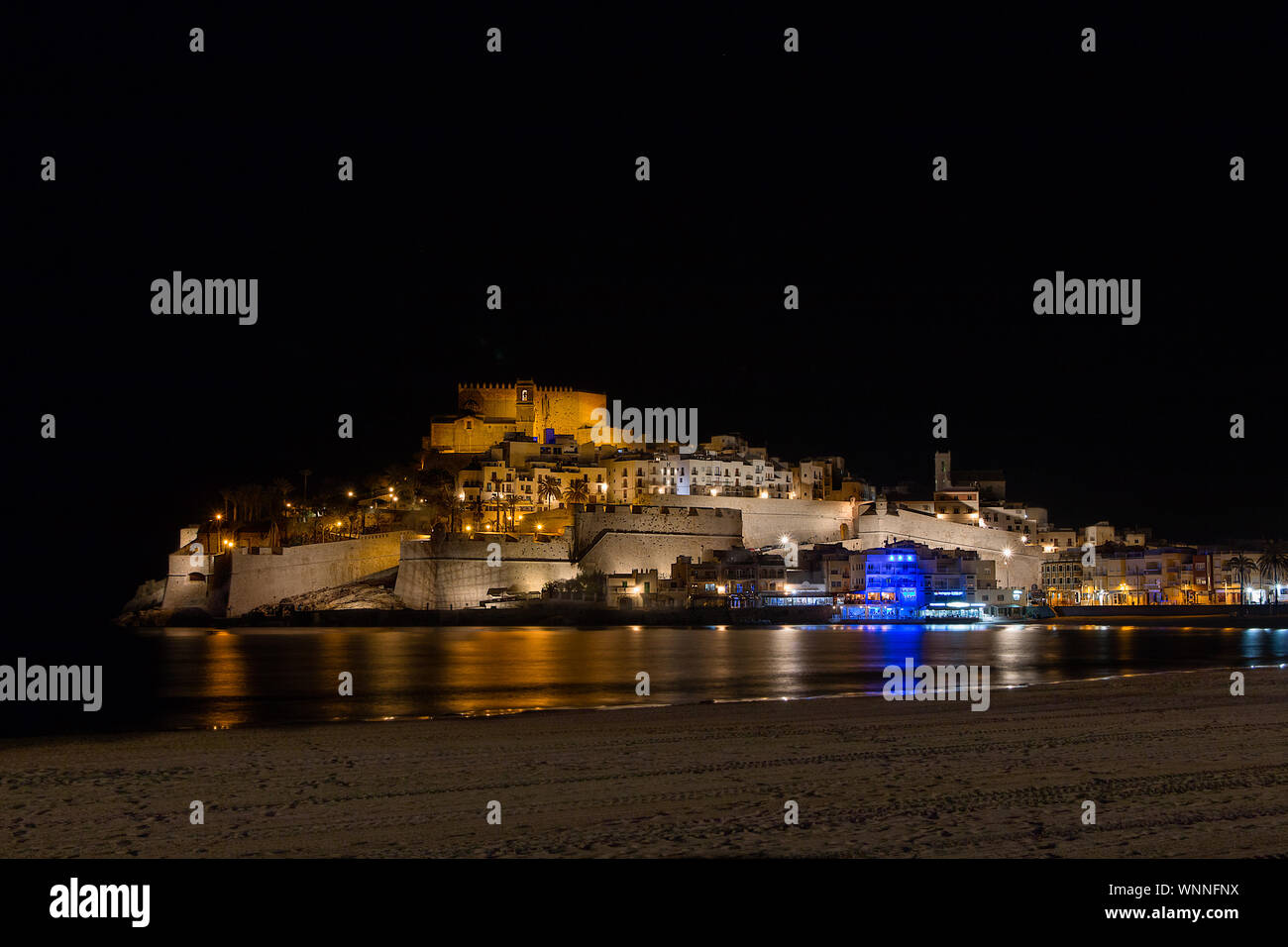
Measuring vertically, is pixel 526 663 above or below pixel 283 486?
below

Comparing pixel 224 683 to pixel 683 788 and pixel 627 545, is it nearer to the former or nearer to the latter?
pixel 683 788

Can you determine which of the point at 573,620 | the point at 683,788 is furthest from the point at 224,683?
the point at 573,620

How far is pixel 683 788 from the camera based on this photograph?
26.9 ft

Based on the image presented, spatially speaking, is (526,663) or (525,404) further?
(525,404)

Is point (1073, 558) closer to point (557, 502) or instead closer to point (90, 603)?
point (557, 502)

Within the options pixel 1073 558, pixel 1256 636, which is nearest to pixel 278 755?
pixel 1256 636

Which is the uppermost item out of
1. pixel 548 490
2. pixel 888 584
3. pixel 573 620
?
pixel 548 490

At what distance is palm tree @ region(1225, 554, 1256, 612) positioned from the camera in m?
54.8

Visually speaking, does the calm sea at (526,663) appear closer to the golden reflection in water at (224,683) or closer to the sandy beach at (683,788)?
the golden reflection in water at (224,683)

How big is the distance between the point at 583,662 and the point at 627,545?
63.4 feet

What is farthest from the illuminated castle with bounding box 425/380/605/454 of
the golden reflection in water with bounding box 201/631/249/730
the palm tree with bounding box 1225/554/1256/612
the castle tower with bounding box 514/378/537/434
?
the palm tree with bounding box 1225/554/1256/612

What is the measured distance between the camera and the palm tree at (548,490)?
50875 mm
